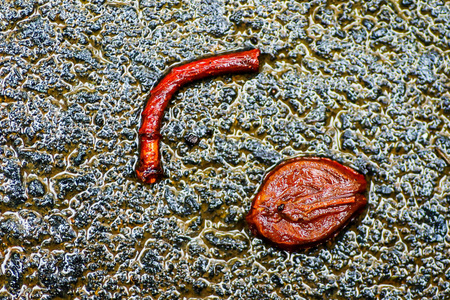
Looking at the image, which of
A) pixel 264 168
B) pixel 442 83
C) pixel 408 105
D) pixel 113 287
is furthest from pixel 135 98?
pixel 442 83

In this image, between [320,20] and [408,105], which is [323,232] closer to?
[408,105]

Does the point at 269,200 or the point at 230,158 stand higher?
the point at 230,158

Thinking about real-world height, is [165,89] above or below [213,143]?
above

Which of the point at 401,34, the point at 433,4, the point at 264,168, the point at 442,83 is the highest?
the point at 433,4
